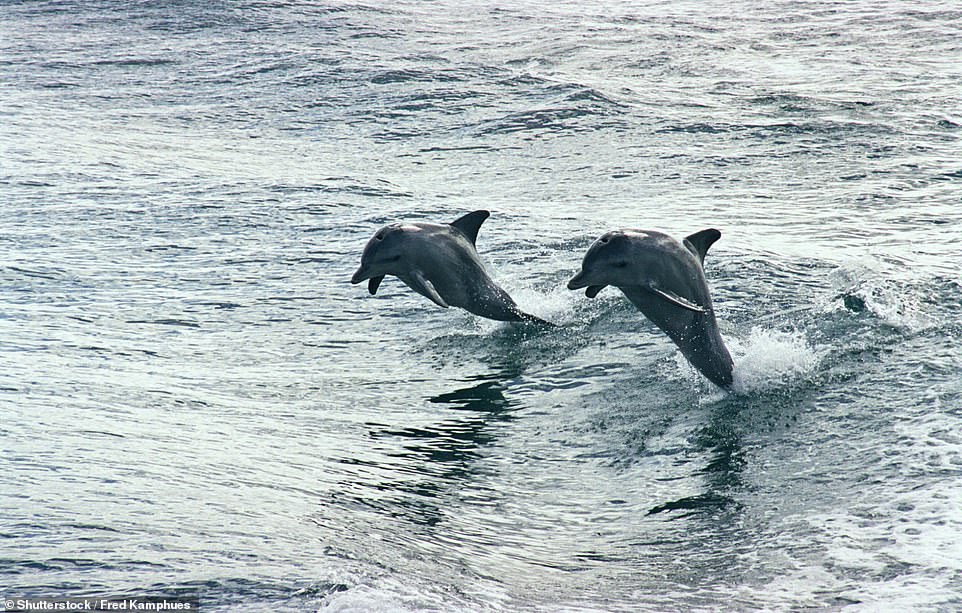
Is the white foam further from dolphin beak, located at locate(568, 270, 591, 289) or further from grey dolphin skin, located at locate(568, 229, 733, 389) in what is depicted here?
dolphin beak, located at locate(568, 270, 591, 289)

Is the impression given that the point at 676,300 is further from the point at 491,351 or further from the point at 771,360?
the point at 491,351

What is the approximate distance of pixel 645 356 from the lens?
10.3m

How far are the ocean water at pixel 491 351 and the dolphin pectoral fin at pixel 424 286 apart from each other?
28.5 inches

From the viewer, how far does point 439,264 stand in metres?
10.3

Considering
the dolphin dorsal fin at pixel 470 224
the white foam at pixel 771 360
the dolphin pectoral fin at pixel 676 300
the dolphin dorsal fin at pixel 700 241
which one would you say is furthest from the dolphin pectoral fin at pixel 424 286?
the white foam at pixel 771 360

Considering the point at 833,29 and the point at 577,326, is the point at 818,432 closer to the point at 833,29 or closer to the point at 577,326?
the point at 577,326

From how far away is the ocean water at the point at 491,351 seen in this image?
621 centimetres

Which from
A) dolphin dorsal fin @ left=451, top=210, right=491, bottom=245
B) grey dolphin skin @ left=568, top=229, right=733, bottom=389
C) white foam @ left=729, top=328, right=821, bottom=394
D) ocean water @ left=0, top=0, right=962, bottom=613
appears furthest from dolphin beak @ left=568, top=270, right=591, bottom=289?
dolphin dorsal fin @ left=451, top=210, right=491, bottom=245

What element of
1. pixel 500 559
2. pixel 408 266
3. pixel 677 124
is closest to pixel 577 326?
pixel 408 266

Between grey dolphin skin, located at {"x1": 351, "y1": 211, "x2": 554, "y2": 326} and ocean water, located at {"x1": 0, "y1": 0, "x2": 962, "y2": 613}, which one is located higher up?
grey dolphin skin, located at {"x1": 351, "y1": 211, "x2": 554, "y2": 326}

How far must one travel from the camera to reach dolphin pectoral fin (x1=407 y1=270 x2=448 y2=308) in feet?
32.5

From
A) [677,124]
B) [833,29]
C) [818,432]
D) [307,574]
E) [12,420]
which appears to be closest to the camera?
[307,574]

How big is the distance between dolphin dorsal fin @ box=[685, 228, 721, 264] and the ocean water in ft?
3.53

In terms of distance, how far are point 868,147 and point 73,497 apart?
13920mm
